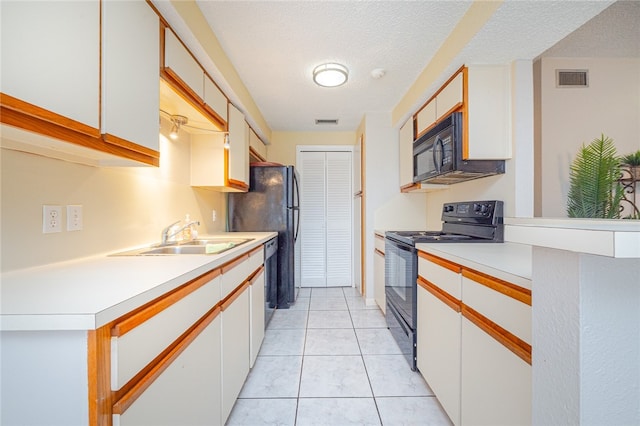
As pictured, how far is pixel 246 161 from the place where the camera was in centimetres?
269

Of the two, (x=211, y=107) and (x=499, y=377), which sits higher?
(x=211, y=107)

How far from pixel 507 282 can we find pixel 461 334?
1.41ft

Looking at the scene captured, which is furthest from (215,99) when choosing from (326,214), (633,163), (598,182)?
(633,163)

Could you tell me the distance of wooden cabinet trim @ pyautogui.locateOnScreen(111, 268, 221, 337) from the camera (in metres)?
0.62

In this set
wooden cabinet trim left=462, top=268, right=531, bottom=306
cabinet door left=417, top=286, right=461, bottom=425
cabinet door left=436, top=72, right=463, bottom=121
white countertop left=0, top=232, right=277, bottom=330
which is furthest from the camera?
cabinet door left=436, top=72, right=463, bottom=121

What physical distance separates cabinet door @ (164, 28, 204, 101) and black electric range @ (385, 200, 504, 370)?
1673 millimetres

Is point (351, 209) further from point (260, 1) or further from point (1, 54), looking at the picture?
point (1, 54)

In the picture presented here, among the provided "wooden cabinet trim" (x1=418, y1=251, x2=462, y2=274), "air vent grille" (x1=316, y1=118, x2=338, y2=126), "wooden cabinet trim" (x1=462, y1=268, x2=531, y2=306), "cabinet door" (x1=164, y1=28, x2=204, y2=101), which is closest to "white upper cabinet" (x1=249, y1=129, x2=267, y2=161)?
"air vent grille" (x1=316, y1=118, x2=338, y2=126)

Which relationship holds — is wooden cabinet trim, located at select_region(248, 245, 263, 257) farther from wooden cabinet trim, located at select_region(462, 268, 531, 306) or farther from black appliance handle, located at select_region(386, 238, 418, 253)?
wooden cabinet trim, located at select_region(462, 268, 531, 306)

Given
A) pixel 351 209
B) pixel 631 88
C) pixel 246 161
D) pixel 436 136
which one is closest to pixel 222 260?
pixel 246 161

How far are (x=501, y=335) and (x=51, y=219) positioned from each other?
1744 mm

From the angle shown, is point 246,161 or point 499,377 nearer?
point 499,377

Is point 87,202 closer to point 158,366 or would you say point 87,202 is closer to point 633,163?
point 158,366

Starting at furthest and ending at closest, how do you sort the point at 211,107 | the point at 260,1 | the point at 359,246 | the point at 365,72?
the point at 359,246 < the point at 365,72 < the point at 211,107 < the point at 260,1
